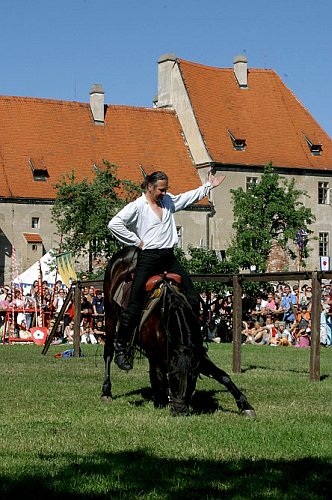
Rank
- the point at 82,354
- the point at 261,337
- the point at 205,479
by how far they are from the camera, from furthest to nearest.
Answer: the point at 261,337
the point at 82,354
the point at 205,479

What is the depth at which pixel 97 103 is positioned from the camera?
253 ft

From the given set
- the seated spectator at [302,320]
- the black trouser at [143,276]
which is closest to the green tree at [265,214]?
the seated spectator at [302,320]

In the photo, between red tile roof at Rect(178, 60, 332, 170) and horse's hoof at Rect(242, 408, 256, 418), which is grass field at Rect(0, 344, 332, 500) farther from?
red tile roof at Rect(178, 60, 332, 170)

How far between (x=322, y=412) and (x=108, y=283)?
2939 millimetres

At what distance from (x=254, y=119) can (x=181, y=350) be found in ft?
235

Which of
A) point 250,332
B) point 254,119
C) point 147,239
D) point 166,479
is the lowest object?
point 166,479

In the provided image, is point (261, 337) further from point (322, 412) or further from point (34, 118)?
point (34, 118)

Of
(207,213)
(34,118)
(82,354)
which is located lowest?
(82,354)

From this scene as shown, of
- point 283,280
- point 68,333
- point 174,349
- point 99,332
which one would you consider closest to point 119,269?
point 174,349

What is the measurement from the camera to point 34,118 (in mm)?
74375

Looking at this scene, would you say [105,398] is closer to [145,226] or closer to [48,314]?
[145,226]

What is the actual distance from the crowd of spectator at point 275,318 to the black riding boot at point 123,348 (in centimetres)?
1720

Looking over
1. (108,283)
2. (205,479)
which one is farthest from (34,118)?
(205,479)

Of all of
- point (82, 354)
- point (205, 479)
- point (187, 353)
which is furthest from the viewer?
point (82, 354)
